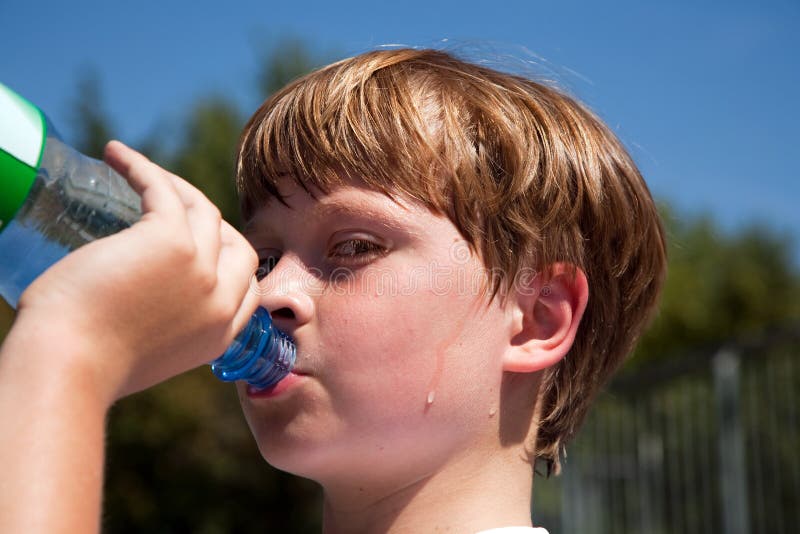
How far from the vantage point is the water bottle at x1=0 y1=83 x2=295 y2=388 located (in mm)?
1351

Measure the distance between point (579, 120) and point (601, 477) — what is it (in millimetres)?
5800

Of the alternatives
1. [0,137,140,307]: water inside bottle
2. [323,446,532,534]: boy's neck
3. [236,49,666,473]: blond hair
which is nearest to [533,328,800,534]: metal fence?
[236,49,666,473]: blond hair

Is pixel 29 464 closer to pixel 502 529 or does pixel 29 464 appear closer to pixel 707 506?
pixel 502 529

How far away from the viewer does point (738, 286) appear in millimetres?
15227

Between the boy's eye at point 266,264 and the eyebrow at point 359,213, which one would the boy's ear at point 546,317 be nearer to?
the eyebrow at point 359,213

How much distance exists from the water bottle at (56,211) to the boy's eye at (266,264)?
0.56 ft

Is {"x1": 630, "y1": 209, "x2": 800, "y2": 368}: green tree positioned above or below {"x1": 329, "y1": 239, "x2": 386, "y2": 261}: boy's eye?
below

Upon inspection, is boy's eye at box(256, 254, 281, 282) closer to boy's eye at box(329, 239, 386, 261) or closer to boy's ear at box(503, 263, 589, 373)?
boy's eye at box(329, 239, 386, 261)

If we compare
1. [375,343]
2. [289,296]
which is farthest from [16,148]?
[375,343]

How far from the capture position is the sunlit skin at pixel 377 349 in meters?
1.69

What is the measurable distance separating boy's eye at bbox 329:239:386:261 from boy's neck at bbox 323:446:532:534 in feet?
1.41

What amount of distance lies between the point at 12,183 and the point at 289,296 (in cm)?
55

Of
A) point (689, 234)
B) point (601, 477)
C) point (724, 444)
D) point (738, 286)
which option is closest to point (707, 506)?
point (724, 444)

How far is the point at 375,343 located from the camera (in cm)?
170
